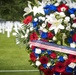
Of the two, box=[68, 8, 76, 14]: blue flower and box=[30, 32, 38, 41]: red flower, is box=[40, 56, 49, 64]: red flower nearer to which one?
box=[30, 32, 38, 41]: red flower

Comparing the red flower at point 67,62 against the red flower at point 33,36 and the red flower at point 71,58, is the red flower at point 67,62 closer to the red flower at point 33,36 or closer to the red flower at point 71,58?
the red flower at point 71,58

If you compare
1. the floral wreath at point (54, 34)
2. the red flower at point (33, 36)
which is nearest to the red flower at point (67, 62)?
the floral wreath at point (54, 34)

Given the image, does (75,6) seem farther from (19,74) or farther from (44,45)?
(19,74)

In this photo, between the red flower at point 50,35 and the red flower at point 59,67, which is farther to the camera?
the red flower at point 50,35

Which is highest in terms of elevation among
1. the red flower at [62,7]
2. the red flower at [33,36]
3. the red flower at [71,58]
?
the red flower at [62,7]

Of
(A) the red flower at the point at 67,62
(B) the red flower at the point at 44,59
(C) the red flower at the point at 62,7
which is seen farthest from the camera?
(C) the red flower at the point at 62,7

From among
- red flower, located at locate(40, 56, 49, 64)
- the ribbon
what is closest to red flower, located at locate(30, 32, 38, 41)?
the ribbon

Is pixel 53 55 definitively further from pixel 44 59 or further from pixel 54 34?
pixel 54 34

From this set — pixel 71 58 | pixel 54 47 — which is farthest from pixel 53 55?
pixel 71 58

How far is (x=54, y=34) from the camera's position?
395cm

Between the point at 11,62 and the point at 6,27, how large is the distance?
1370cm

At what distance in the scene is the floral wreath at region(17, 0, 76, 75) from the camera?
3.83 m

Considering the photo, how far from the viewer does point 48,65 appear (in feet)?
12.7

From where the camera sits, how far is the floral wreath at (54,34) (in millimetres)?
3830
